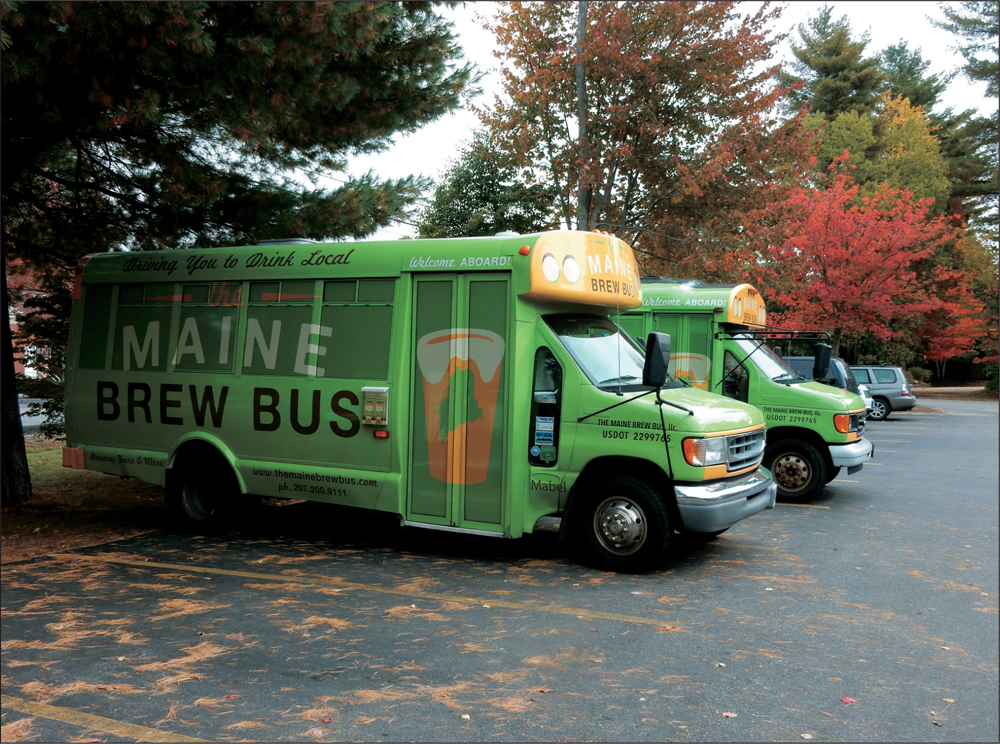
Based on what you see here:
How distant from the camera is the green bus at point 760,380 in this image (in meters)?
10.7

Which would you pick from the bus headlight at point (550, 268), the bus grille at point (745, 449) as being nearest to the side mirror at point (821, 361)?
the bus grille at point (745, 449)

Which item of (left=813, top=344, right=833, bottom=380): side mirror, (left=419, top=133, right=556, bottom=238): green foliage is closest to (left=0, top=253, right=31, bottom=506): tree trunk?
(left=813, top=344, right=833, bottom=380): side mirror

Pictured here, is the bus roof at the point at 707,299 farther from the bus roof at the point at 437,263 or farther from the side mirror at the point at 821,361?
the bus roof at the point at 437,263

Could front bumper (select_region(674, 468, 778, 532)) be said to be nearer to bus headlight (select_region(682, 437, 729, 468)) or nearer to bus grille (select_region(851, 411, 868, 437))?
bus headlight (select_region(682, 437, 729, 468))

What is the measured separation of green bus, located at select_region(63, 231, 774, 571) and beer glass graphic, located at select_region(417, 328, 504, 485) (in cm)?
2

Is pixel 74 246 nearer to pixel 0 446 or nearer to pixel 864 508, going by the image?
pixel 0 446

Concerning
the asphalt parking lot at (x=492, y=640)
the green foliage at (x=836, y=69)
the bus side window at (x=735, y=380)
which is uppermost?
the green foliage at (x=836, y=69)

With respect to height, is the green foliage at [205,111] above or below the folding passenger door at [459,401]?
above

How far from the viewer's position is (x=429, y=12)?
31.8 feet

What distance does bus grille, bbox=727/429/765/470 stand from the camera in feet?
23.3

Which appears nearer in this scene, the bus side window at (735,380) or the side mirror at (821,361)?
the side mirror at (821,361)

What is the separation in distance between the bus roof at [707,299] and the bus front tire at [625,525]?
5.12 m

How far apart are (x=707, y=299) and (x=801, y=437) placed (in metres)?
2.29

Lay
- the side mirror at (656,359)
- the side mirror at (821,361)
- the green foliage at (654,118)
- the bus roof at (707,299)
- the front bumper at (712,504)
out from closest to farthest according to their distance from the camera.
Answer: the side mirror at (656,359) → the front bumper at (712,504) → the side mirror at (821,361) → the bus roof at (707,299) → the green foliage at (654,118)
